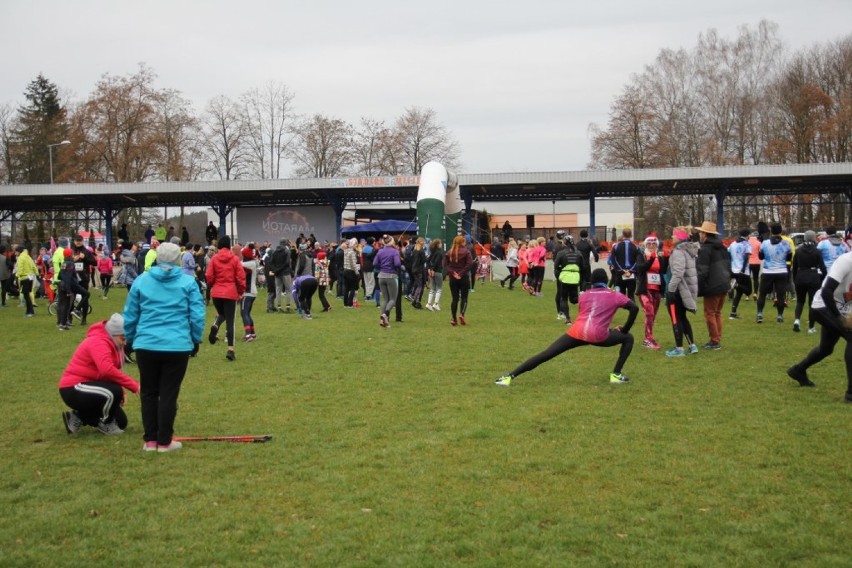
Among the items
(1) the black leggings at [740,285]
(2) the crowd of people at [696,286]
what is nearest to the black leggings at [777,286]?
(2) the crowd of people at [696,286]

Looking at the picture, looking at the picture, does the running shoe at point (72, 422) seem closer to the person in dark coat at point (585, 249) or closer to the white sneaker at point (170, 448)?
the white sneaker at point (170, 448)

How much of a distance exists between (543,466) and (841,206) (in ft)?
149

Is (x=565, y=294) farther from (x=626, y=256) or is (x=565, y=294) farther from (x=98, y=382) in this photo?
(x=98, y=382)

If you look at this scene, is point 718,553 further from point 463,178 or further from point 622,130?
point 622,130

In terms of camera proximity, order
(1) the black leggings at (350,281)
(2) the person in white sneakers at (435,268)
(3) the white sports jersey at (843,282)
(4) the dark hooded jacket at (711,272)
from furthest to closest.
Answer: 1. (1) the black leggings at (350,281)
2. (2) the person in white sneakers at (435,268)
3. (4) the dark hooded jacket at (711,272)
4. (3) the white sports jersey at (843,282)

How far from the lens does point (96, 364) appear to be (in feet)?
23.7

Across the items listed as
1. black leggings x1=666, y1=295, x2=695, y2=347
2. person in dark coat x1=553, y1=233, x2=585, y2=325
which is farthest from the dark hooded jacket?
person in dark coat x1=553, y1=233, x2=585, y2=325

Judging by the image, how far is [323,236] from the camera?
1700 inches

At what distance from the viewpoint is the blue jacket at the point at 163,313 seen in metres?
6.64

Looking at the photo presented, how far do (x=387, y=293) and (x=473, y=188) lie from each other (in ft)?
84.7

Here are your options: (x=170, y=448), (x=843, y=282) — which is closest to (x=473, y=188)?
(x=843, y=282)

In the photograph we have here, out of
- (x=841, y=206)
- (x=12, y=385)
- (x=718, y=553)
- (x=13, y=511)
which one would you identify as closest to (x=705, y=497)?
(x=718, y=553)

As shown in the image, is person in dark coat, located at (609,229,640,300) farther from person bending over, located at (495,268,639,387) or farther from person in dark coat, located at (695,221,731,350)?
person bending over, located at (495,268,639,387)

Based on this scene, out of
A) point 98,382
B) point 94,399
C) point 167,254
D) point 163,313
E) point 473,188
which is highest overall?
point 473,188
